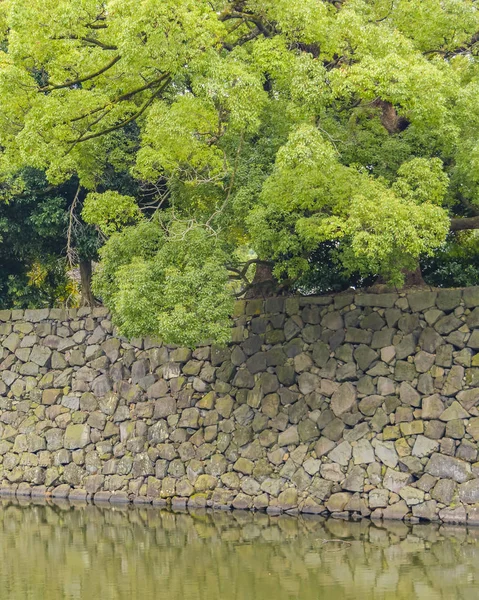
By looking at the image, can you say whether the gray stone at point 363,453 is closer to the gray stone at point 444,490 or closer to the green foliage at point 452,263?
the gray stone at point 444,490

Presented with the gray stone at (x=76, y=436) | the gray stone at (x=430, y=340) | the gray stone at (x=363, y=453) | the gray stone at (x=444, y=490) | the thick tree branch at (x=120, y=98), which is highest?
the thick tree branch at (x=120, y=98)

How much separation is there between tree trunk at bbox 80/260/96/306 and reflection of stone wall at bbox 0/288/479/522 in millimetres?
539

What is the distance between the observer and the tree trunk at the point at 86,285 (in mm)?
18844

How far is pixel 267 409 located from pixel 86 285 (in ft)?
16.2

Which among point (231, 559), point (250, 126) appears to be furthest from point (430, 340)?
point (231, 559)

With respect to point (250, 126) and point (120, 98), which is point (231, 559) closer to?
point (250, 126)

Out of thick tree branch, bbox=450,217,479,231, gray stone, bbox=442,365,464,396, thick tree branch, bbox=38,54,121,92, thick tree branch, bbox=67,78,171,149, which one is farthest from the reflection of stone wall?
thick tree branch, bbox=38,54,121,92

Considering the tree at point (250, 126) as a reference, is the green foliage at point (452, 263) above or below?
below

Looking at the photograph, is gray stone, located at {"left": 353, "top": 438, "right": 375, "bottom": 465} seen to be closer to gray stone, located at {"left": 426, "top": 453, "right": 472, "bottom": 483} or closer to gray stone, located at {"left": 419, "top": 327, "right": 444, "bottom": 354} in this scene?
gray stone, located at {"left": 426, "top": 453, "right": 472, "bottom": 483}

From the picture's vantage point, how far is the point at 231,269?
52.1 feet

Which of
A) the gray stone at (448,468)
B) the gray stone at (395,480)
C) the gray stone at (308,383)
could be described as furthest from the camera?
the gray stone at (308,383)

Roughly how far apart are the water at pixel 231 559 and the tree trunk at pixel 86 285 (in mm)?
4506

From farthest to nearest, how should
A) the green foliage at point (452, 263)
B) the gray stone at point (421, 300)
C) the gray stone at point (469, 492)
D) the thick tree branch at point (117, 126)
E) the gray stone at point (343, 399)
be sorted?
the green foliage at point (452, 263) → the gray stone at point (343, 399) → the thick tree branch at point (117, 126) → the gray stone at point (421, 300) → the gray stone at point (469, 492)

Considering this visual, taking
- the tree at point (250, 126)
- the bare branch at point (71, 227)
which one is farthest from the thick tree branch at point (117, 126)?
the bare branch at point (71, 227)
